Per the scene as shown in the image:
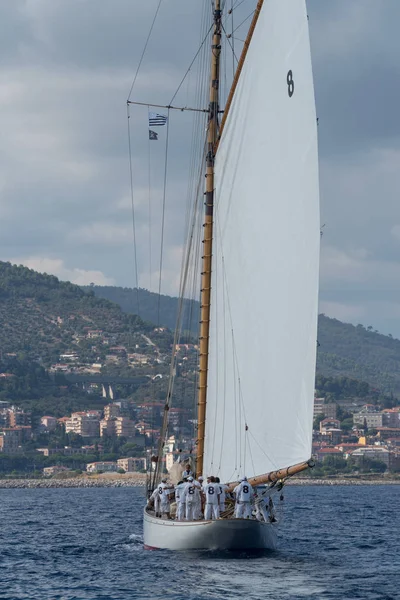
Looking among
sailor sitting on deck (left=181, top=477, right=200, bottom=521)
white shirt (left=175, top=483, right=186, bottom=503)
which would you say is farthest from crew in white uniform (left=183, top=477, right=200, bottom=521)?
white shirt (left=175, top=483, right=186, bottom=503)

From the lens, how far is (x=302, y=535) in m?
72.0

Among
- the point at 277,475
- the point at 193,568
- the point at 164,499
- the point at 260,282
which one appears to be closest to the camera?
the point at 193,568

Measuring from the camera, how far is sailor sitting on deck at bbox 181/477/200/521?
2076 inches

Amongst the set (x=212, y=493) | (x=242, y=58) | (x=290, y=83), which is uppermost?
(x=242, y=58)

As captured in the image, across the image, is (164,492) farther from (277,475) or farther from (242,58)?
(242,58)

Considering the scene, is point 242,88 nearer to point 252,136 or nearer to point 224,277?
point 252,136

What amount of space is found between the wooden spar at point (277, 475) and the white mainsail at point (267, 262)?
0.29m

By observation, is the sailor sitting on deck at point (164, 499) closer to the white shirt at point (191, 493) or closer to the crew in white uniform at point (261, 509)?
the white shirt at point (191, 493)

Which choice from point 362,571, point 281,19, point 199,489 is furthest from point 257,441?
point 281,19

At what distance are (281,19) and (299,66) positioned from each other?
2412 millimetres

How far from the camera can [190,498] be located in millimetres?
52719

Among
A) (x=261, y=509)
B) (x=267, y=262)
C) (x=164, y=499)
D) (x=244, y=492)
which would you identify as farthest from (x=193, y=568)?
(x=267, y=262)

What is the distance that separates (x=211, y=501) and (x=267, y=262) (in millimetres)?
9745

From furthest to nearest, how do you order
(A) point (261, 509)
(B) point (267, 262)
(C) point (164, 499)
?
1. (C) point (164, 499)
2. (A) point (261, 509)
3. (B) point (267, 262)
